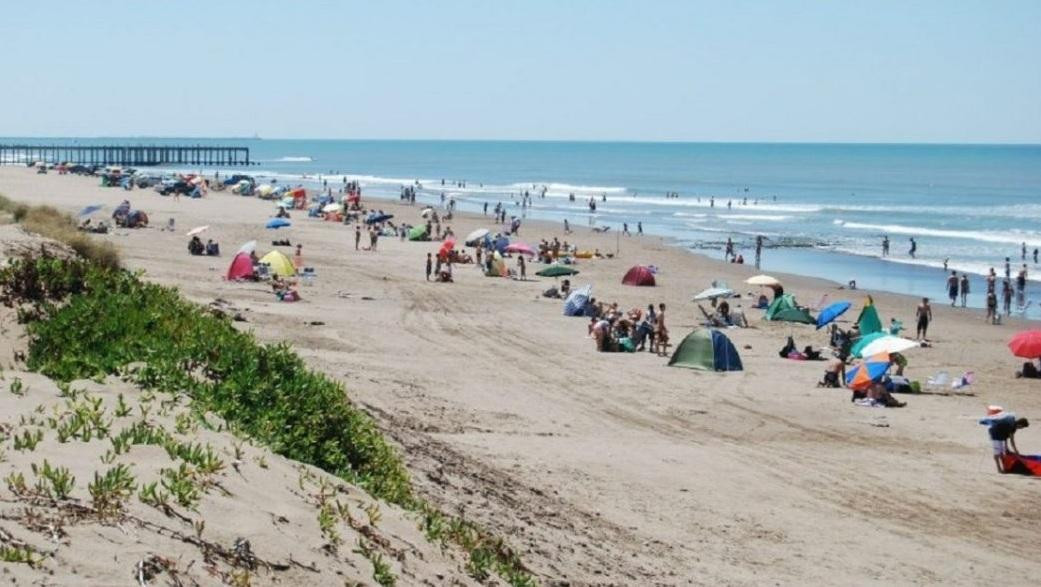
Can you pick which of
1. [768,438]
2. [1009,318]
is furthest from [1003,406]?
[1009,318]

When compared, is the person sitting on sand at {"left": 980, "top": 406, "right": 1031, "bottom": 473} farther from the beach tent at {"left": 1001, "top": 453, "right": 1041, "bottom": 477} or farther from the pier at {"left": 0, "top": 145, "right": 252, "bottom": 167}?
the pier at {"left": 0, "top": 145, "right": 252, "bottom": 167}

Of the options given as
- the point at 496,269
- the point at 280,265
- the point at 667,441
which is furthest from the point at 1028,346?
the point at 496,269

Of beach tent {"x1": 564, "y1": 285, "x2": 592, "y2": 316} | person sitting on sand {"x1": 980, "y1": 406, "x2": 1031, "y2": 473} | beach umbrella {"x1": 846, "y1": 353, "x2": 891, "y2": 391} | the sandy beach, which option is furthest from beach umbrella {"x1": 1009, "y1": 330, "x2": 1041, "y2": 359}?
beach tent {"x1": 564, "y1": 285, "x2": 592, "y2": 316}

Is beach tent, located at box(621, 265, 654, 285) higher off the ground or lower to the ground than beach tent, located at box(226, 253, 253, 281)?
lower

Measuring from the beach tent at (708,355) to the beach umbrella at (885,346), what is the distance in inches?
96.0

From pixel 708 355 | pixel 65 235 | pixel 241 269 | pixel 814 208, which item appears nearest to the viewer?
pixel 65 235

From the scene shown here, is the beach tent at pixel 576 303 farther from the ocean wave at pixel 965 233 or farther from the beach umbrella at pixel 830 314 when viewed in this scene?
the ocean wave at pixel 965 233

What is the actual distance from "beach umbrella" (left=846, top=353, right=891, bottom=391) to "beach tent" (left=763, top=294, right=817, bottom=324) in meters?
9.09

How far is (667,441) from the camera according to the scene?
57.2ft

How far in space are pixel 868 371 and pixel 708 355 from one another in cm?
345

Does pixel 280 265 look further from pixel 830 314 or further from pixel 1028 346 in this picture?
pixel 1028 346

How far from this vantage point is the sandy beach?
38.2 feet

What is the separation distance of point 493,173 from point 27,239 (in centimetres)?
13284

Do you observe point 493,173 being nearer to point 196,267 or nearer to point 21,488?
point 196,267
